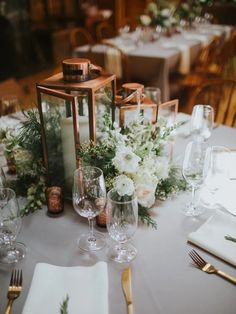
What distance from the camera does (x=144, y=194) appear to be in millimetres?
1083

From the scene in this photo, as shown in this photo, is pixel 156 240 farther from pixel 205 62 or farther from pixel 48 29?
pixel 48 29

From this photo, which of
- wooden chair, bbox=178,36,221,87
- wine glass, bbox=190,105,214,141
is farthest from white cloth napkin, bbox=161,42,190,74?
wine glass, bbox=190,105,214,141

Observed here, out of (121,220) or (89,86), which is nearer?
(121,220)

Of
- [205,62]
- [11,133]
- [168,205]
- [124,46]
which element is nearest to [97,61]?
[124,46]

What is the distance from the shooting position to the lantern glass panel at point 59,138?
3.71 ft

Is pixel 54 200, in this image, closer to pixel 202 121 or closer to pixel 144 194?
pixel 144 194

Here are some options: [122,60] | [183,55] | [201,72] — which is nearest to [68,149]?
[122,60]

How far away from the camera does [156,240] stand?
1046 millimetres

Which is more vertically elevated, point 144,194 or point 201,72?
point 144,194

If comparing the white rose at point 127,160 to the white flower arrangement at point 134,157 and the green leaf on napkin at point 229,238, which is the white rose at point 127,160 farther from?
the green leaf on napkin at point 229,238

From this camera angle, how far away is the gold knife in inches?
32.6

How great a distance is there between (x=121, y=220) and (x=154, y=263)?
16 centimetres

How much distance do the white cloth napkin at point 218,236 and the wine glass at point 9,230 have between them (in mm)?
482

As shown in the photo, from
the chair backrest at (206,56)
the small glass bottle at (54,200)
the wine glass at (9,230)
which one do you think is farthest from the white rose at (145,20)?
the wine glass at (9,230)
